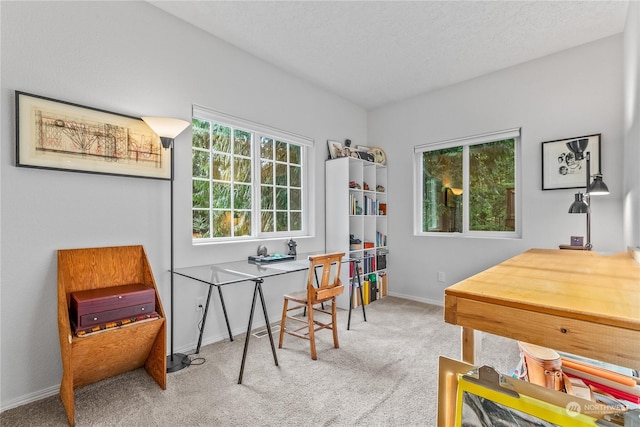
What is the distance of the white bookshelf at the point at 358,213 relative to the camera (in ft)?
12.3

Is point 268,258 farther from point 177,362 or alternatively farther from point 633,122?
point 633,122

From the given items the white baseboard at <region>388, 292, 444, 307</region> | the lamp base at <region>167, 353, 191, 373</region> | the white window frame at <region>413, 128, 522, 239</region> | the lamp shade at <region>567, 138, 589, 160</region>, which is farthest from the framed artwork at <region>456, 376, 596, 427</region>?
the white baseboard at <region>388, 292, 444, 307</region>

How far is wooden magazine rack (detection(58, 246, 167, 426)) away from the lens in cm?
171

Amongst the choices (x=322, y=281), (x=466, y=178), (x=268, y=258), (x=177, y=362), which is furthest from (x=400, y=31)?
(x=177, y=362)

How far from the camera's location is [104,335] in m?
1.76

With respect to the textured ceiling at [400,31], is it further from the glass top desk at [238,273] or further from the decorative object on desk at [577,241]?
the glass top desk at [238,273]

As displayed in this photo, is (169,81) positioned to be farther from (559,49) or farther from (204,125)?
(559,49)

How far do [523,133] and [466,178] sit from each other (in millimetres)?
770

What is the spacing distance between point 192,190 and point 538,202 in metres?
3.47

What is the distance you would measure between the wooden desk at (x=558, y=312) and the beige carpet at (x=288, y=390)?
1.09 meters

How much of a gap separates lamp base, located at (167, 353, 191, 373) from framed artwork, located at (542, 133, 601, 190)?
12.2ft

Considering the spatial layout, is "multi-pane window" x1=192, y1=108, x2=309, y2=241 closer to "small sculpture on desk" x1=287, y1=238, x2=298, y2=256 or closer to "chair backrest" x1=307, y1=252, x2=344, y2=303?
"small sculpture on desk" x1=287, y1=238, x2=298, y2=256

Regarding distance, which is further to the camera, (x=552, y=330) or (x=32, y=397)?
(x=32, y=397)

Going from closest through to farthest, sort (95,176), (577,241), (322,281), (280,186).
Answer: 1. (95,176)
2. (322,281)
3. (577,241)
4. (280,186)
